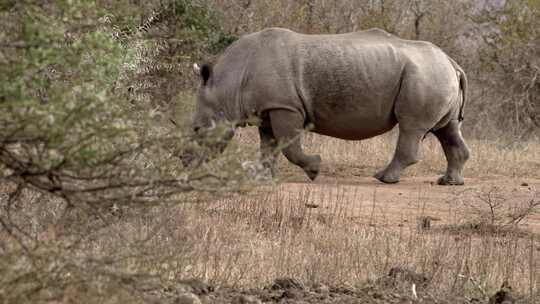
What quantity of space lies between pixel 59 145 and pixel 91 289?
1.81 ft

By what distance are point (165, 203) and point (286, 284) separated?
1.84 meters

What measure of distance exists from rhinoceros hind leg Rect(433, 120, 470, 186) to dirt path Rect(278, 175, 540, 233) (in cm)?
17

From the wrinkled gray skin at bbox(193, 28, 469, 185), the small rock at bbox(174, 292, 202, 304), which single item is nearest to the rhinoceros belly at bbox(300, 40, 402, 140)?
the wrinkled gray skin at bbox(193, 28, 469, 185)

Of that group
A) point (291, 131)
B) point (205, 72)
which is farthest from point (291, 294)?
point (205, 72)

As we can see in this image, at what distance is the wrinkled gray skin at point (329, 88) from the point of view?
1196 cm

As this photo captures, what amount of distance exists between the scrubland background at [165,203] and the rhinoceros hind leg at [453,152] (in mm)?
278

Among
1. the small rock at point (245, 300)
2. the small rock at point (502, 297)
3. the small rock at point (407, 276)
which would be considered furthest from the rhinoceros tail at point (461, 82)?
the small rock at point (245, 300)

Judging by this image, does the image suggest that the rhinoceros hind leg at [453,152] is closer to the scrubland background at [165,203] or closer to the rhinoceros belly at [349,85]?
the scrubland background at [165,203]

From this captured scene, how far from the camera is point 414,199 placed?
1115 cm

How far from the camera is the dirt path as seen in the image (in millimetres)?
9578

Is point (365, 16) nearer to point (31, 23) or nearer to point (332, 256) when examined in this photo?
point (332, 256)

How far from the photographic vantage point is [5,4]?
4430mm

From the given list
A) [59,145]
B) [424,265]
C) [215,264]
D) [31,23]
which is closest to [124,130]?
[59,145]

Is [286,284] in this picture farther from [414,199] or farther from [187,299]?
[414,199]
